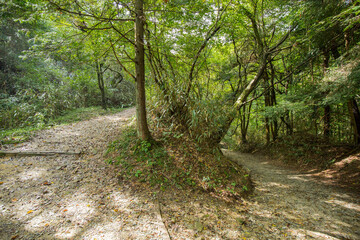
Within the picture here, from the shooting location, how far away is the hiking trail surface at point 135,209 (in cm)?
225

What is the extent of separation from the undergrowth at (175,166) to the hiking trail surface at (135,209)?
0.22 metres

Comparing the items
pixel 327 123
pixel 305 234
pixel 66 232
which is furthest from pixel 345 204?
pixel 66 232

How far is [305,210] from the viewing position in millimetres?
3049

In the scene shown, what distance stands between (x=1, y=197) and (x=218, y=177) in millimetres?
3983

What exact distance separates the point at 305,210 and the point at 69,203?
4.23 m

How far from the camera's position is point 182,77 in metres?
4.73

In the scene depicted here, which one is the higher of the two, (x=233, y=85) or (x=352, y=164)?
(x=233, y=85)

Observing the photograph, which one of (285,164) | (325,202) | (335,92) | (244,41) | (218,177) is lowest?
(285,164)

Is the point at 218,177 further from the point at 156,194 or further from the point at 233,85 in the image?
the point at 233,85

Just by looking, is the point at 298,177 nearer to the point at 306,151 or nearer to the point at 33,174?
the point at 306,151

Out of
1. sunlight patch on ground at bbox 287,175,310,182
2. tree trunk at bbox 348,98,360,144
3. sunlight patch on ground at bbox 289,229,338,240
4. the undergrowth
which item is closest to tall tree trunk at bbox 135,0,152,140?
the undergrowth

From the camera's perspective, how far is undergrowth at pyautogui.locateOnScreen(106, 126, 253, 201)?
11.1ft

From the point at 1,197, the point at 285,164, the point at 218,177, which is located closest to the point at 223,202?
the point at 218,177

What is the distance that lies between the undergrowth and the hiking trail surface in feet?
0.71
